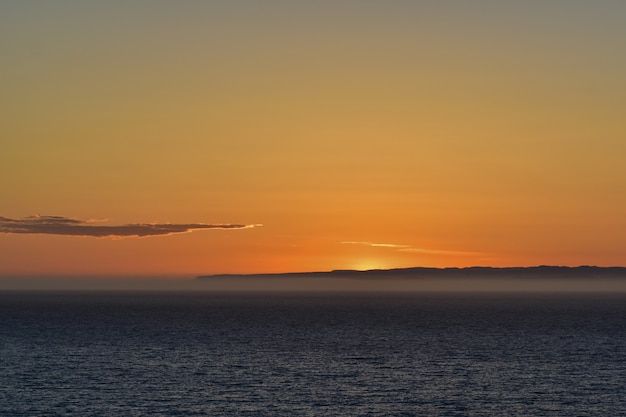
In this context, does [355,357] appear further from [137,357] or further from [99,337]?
A: [99,337]

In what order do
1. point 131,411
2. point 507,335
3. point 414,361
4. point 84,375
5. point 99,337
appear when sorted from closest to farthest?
point 131,411
point 84,375
point 414,361
point 99,337
point 507,335

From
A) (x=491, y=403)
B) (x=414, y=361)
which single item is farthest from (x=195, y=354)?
(x=491, y=403)

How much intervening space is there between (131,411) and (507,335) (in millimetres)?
103925

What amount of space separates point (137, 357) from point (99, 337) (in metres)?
38.0

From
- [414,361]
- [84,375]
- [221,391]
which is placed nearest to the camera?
[221,391]

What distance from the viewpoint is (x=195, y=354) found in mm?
123938

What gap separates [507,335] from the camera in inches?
6501

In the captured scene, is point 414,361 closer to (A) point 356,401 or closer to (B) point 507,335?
(A) point 356,401

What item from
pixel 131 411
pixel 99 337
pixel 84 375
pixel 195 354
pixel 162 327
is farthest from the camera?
pixel 162 327

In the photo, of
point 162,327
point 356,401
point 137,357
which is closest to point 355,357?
point 137,357

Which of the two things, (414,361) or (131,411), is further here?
(414,361)

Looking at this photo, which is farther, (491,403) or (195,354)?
(195,354)

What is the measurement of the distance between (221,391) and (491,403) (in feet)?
89.8

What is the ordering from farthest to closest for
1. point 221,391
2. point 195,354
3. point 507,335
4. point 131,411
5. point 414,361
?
point 507,335, point 195,354, point 414,361, point 221,391, point 131,411
